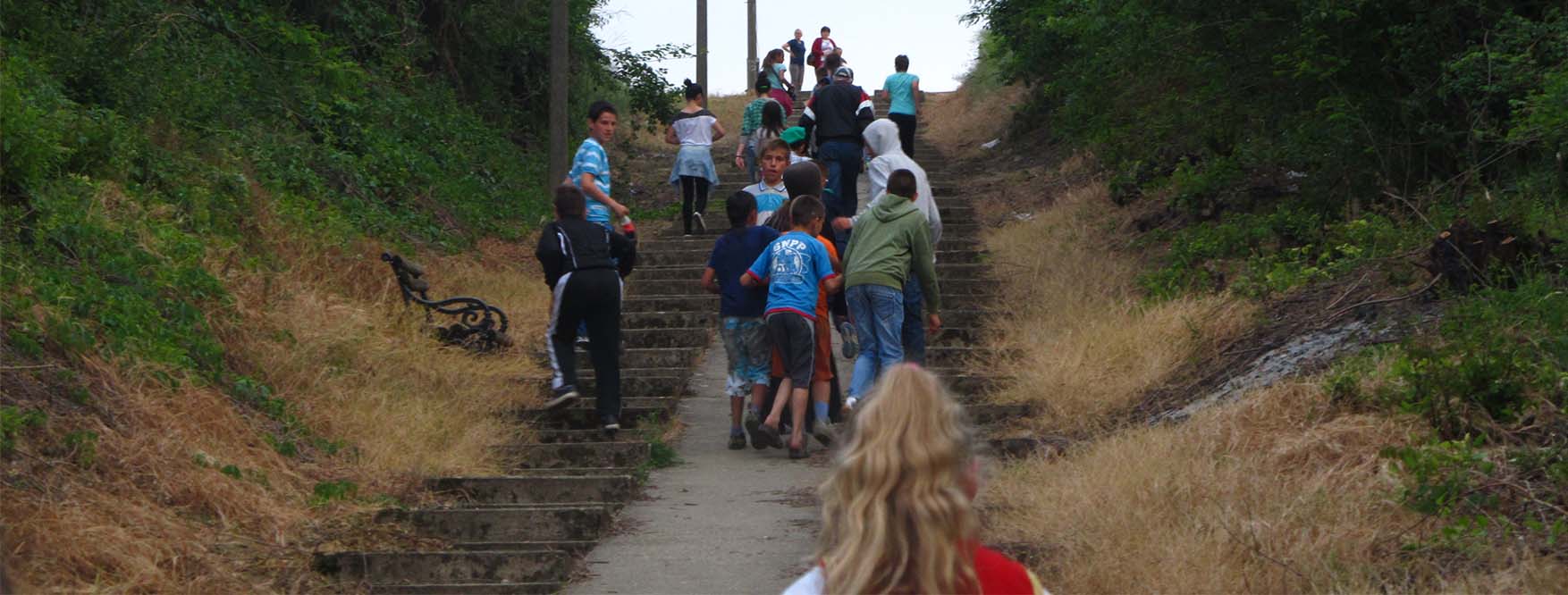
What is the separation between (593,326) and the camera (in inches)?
386

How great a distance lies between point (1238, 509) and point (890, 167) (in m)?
5.05

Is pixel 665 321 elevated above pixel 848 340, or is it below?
below

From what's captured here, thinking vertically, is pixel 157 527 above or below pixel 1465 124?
below

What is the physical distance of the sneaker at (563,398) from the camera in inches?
392

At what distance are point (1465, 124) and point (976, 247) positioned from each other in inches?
214

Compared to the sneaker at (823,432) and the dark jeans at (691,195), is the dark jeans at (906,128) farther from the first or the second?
the sneaker at (823,432)

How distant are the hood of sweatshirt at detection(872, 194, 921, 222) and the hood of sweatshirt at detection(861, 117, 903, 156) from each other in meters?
2.11

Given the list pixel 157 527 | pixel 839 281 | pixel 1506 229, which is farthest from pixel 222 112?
pixel 1506 229

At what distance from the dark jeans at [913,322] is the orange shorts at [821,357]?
47 centimetres

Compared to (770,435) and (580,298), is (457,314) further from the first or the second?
(770,435)

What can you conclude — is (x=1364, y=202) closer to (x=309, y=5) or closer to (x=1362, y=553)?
(x=1362, y=553)

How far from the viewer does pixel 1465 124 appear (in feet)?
36.9

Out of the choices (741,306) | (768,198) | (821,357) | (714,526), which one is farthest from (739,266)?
(714,526)

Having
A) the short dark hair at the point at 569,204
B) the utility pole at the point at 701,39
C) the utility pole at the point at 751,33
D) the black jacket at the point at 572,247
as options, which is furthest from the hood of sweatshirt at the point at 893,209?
the utility pole at the point at 751,33
